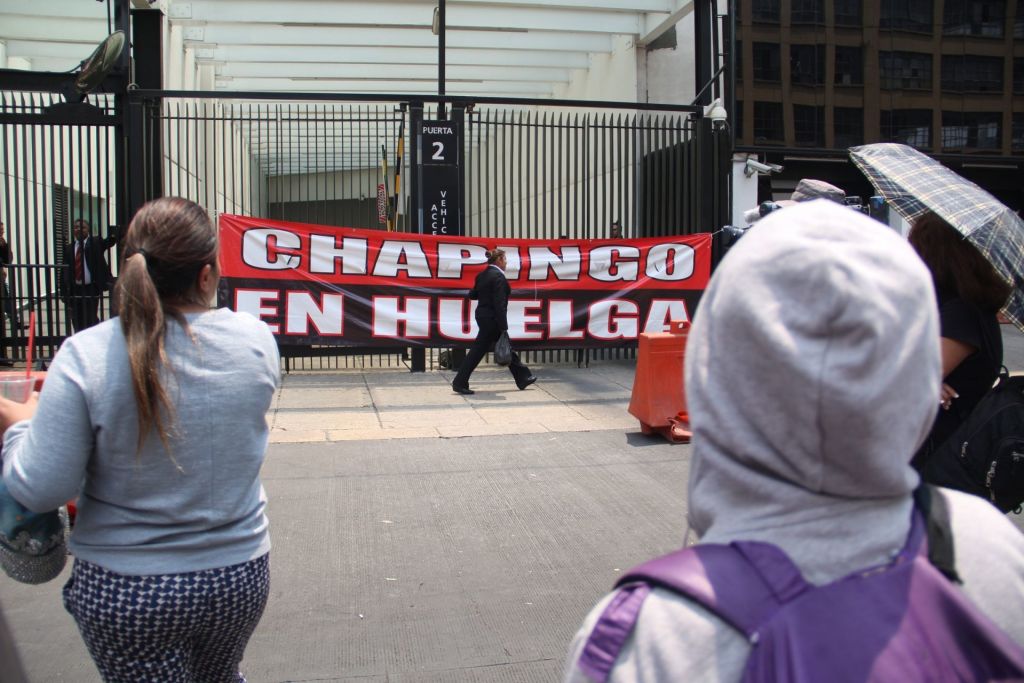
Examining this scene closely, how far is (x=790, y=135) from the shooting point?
15.3m

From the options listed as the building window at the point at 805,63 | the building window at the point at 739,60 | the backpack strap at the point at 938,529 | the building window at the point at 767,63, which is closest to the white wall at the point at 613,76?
the building window at the point at 739,60

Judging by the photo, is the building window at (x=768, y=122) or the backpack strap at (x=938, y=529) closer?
the backpack strap at (x=938, y=529)

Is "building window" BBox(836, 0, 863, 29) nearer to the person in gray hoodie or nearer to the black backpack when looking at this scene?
the black backpack

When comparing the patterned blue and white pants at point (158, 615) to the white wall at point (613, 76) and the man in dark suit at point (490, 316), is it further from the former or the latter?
the white wall at point (613, 76)

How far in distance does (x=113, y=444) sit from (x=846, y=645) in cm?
162

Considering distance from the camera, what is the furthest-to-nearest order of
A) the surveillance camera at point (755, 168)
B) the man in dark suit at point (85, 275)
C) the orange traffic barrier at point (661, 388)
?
the surveillance camera at point (755, 168) < the man in dark suit at point (85, 275) < the orange traffic barrier at point (661, 388)

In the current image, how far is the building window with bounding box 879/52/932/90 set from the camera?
15719 mm

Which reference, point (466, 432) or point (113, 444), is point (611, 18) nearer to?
point (466, 432)

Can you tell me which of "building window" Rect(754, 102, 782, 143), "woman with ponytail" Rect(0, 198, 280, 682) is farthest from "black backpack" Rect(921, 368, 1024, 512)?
"building window" Rect(754, 102, 782, 143)

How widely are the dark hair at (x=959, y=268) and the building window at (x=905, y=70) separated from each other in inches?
542

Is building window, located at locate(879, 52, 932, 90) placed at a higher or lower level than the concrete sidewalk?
higher

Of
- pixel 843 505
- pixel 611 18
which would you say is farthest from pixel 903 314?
pixel 611 18

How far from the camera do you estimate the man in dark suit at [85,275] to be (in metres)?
10.7

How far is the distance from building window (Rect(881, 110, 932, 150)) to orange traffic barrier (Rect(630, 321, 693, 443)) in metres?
9.96
